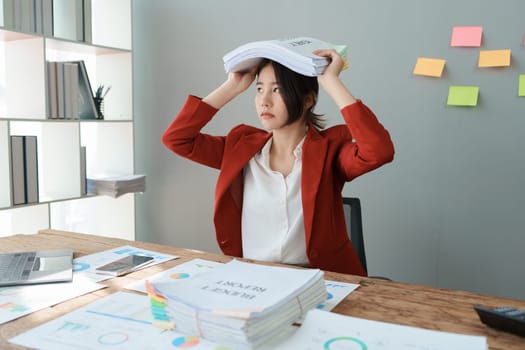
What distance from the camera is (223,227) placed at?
1.56 m

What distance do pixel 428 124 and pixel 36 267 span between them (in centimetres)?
168

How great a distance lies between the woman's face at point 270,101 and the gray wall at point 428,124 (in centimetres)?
94

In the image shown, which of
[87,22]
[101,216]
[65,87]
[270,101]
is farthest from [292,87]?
[101,216]

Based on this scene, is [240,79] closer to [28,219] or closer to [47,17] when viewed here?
[47,17]

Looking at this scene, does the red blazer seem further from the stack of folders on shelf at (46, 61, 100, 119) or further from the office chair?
the stack of folders on shelf at (46, 61, 100, 119)

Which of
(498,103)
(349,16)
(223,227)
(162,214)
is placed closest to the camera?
(223,227)

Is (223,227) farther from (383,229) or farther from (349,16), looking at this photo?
(349,16)

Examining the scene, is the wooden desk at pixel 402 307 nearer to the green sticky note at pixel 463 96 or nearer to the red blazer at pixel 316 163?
the red blazer at pixel 316 163

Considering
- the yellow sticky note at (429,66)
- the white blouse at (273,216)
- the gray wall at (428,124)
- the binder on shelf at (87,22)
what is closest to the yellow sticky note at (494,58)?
the gray wall at (428,124)

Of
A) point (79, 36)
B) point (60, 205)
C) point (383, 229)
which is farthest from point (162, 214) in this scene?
point (383, 229)

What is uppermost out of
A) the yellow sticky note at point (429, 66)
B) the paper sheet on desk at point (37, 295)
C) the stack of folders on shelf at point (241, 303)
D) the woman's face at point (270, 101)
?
the yellow sticky note at point (429, 66)

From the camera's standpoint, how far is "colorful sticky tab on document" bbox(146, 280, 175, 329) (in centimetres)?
80

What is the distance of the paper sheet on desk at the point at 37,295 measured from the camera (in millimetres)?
891

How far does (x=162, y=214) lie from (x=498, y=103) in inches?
74.0
